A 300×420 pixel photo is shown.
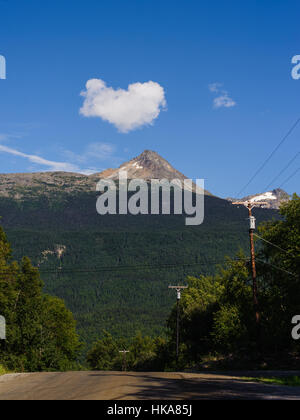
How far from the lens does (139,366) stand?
103312 millimetres

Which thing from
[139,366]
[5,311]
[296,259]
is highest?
[296,259]

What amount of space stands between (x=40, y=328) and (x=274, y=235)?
31345 mm

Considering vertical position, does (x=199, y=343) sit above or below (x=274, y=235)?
below

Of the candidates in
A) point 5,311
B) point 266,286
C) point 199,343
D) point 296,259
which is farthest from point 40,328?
point 296,259

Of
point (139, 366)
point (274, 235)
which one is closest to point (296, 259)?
point (274, 235)

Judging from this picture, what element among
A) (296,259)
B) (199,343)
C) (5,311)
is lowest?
(199,343)
